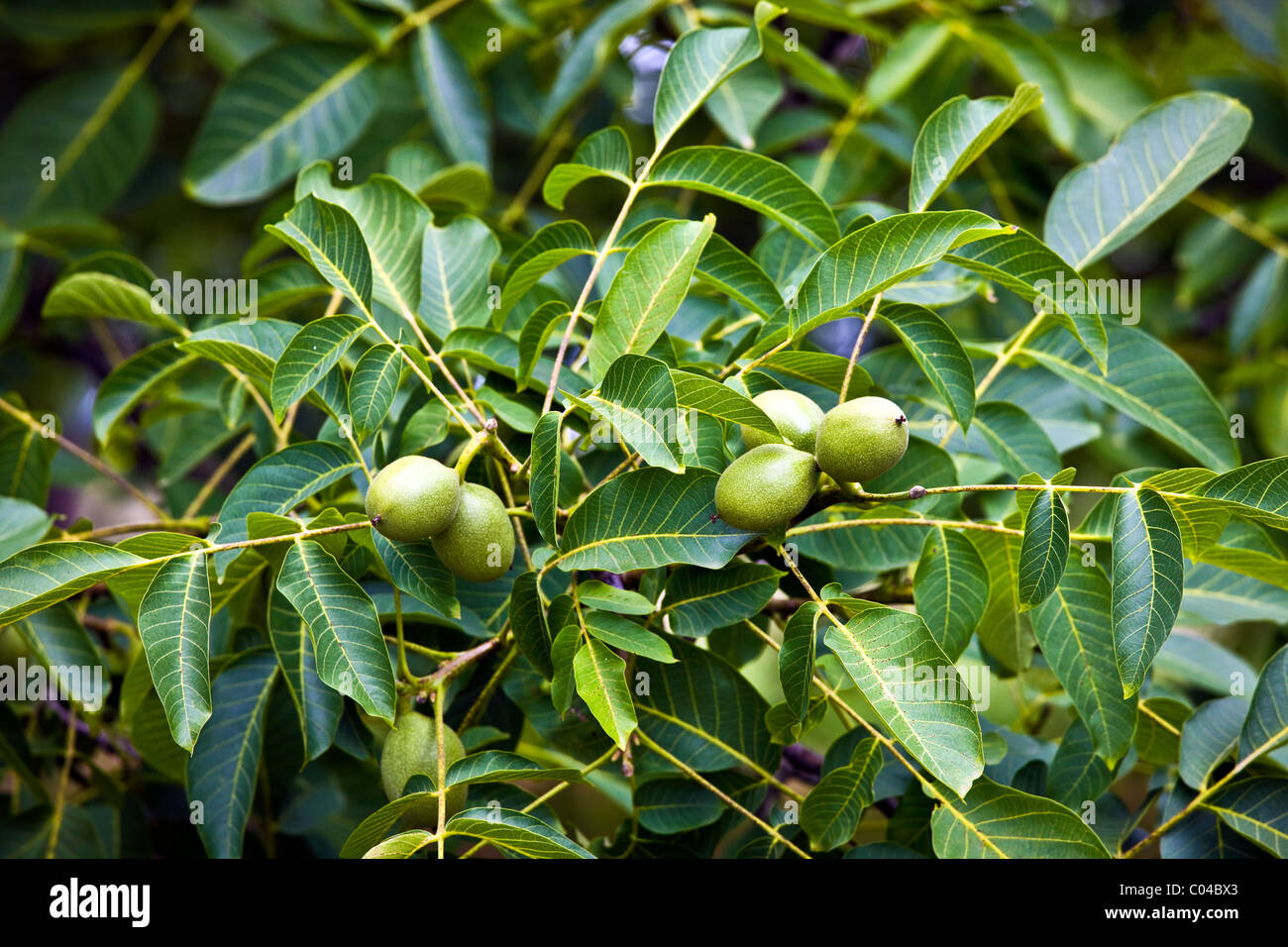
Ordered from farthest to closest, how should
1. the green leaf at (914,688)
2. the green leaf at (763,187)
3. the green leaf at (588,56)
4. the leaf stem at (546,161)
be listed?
the leaf stem at (546,161), the green leaf at (588,56), the green leaf at (763,187), the green leaf at (914,688)

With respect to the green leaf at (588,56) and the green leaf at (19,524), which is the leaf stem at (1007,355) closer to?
the green leaf at (588,56)

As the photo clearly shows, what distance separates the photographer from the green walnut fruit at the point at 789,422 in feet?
2.76

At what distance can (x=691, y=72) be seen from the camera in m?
1.02

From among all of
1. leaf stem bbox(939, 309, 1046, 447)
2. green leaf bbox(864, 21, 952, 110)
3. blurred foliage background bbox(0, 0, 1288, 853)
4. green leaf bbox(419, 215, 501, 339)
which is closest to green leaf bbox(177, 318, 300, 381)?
green leaf bbox(419, 215, 501, 339)

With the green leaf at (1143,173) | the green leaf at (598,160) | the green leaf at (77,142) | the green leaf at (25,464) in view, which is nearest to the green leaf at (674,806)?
the green leaf at (598,160)

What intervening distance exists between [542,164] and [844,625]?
131 centimetres

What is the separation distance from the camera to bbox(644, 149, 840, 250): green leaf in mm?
962

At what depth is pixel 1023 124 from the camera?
77.4 inches

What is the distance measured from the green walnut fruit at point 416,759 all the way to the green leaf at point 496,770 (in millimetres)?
13

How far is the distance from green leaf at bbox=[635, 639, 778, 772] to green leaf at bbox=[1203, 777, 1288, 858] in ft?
1.46

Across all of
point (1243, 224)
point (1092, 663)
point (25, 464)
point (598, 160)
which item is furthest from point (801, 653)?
point (1243, 224)

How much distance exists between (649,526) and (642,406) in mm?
115

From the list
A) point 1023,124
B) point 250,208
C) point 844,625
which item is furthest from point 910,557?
point 250,208

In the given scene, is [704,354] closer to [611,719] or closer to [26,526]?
[611,719]
